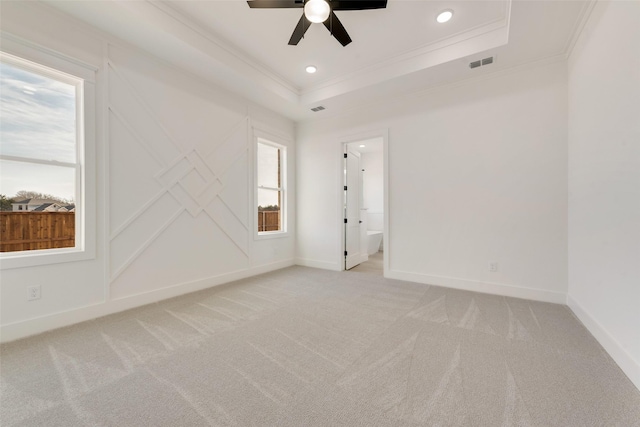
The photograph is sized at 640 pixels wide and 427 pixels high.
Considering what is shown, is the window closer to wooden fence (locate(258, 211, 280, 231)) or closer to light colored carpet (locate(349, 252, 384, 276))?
wooden fence (locate(258, 211, 280, 231))

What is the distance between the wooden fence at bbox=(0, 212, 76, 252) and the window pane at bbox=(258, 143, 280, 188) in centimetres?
252

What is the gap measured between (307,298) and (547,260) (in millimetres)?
2899

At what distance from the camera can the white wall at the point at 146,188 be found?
221 centimetres

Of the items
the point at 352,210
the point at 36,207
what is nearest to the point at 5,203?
the point at 36,207

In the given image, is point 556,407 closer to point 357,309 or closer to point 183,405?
point 357,309

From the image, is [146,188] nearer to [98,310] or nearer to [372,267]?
[98,310]

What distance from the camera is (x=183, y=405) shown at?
1378 mm

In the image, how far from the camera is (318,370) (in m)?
1.68

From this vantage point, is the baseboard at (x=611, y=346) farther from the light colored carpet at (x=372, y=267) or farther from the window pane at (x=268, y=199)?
the window pane at (x=268, y=199)

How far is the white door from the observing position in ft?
15.3

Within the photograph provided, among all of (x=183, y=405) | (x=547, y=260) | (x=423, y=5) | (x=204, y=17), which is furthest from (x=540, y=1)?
(x=183, y=405)

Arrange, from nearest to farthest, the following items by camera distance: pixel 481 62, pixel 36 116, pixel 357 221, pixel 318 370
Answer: pixel 318 370
pixel 36 116
pixel 481 62
pixel 357 221

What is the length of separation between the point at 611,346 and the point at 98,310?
4.43 metres

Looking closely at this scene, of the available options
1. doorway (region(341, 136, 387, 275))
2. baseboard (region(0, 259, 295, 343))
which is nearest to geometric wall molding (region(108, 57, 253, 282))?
baseboard (region(0, 259, 295, 343))
